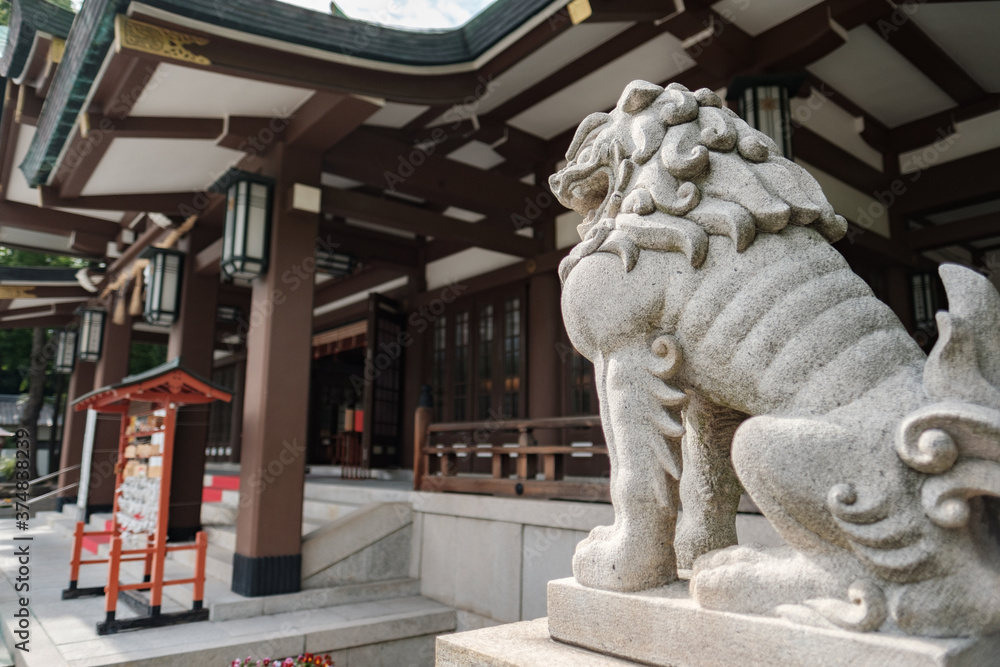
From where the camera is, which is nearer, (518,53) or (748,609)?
(748,609)

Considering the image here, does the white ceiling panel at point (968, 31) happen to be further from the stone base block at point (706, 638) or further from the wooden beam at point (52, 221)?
the wooden beam at point (52, 221)

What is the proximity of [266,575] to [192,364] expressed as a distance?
347 centimetres

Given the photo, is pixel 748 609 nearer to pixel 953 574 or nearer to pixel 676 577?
pixel 676 577

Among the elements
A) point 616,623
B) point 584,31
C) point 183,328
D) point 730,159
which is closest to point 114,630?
point 183,328

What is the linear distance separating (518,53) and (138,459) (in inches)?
191

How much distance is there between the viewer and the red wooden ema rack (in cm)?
474

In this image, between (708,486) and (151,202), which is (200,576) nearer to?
(708,486)

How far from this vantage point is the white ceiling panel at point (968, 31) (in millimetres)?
5250

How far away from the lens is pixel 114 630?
4.57 m

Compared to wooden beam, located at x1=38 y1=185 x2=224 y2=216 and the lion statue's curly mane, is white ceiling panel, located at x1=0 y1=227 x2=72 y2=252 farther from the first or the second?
the lion statue's curly mane

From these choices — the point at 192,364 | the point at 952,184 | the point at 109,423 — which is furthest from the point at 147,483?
the point at 952,184

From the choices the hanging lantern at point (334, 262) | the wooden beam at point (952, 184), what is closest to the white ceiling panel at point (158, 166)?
the hanging lantern at point (334, 262)

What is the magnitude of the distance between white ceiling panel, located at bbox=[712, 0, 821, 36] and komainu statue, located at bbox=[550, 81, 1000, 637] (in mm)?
3712

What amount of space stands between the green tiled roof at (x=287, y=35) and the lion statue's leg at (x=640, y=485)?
12.7 ft
